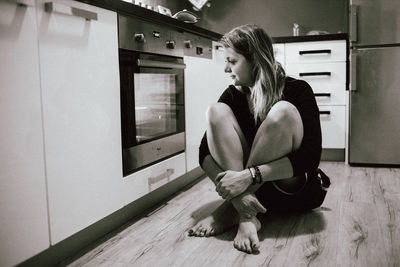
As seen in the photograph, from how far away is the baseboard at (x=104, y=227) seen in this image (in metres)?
1.29

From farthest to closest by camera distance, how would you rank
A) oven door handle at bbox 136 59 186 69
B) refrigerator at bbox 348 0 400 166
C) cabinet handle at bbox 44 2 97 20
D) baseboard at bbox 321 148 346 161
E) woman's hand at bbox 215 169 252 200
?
baseboard at bbox 321 148 346 161 → refrigerator at bbox 348 0 400 166 → oven door handle at bbox 136 59 186 69 → woman's hand at bbox 215 169 252 200 → cabinet handle at bbox 44 2 97 20

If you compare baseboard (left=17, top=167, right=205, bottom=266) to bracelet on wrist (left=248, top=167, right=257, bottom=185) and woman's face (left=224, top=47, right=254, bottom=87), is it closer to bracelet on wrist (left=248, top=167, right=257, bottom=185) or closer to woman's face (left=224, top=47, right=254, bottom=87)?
bracelet on wrist (left=248, top=167, right=257, bottom=185)

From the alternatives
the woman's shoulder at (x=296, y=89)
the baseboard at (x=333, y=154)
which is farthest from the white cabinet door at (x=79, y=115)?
the baseboard at (x=333, y=154)

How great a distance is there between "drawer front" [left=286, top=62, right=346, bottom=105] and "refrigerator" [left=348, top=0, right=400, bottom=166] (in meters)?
0.16

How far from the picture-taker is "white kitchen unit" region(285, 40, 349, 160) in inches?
115

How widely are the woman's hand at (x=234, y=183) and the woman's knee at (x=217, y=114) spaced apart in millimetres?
212

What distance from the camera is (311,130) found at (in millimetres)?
1533

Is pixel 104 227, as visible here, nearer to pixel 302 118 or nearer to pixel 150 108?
pixel 150 108

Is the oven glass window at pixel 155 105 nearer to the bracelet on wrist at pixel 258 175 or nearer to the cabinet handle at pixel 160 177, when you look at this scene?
the cabinet handle at pixel 160 177

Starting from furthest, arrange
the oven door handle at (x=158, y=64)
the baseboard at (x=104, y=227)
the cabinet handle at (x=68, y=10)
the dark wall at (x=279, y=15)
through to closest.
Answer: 1. the dark wall at (x=279, y=15)
2. the oven door handle at (x=158, y=64)
3. the baseboard at (x=104, y=227)
4. the cabinet handle at (x=68, y=10)

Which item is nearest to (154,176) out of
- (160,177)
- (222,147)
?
(160,177)

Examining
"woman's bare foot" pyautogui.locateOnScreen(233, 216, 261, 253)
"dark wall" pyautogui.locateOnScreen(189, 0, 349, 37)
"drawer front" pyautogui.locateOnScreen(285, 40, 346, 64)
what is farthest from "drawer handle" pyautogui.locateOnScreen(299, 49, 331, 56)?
"woman's bare foot" pyautogui.locateOnScreen(233, 216, 261, 253)

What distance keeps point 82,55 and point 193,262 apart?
2.56ft

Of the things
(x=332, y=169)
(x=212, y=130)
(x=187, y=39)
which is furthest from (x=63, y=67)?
(x=332, y=169)
